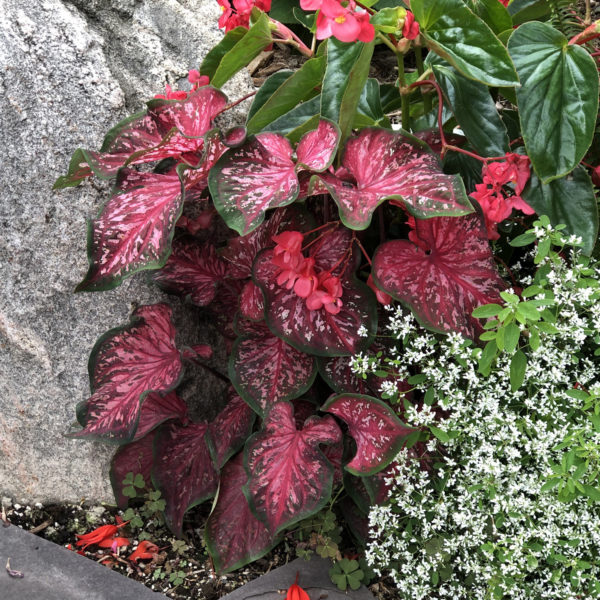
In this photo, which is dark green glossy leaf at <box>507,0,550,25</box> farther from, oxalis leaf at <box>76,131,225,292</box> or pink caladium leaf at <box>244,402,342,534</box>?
pink caladium leaf at <box>244,402,342,534</box>

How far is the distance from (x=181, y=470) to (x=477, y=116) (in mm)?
877

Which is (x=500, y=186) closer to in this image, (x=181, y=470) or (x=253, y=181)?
(x=253, y=181)

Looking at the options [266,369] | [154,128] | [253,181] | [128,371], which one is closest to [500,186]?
[253,181]

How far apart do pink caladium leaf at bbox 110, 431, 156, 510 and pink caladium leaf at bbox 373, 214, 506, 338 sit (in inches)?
24.9

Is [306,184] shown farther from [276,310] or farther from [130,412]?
[130,412]

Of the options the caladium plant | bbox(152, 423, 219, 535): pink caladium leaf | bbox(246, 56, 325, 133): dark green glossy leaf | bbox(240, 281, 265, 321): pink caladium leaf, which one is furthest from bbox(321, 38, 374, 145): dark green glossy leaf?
bbox(152, 423, 219, 535): pink caladium leaf

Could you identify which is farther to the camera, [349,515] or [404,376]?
[349,515]

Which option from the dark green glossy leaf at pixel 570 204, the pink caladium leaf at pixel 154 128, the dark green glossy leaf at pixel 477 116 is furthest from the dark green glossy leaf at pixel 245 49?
the dark green glossy leaf at pixel 570 204

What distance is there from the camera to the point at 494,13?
138cm

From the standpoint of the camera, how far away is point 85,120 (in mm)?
1430

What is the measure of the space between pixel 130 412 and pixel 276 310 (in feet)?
1.12

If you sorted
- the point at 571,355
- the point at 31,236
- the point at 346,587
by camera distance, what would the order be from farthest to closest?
the point at 31,236 < the point at 346,587 < the point at 571,355

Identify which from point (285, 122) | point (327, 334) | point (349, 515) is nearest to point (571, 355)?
point (327, 334)

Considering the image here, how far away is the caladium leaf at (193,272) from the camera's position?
4.64ft
